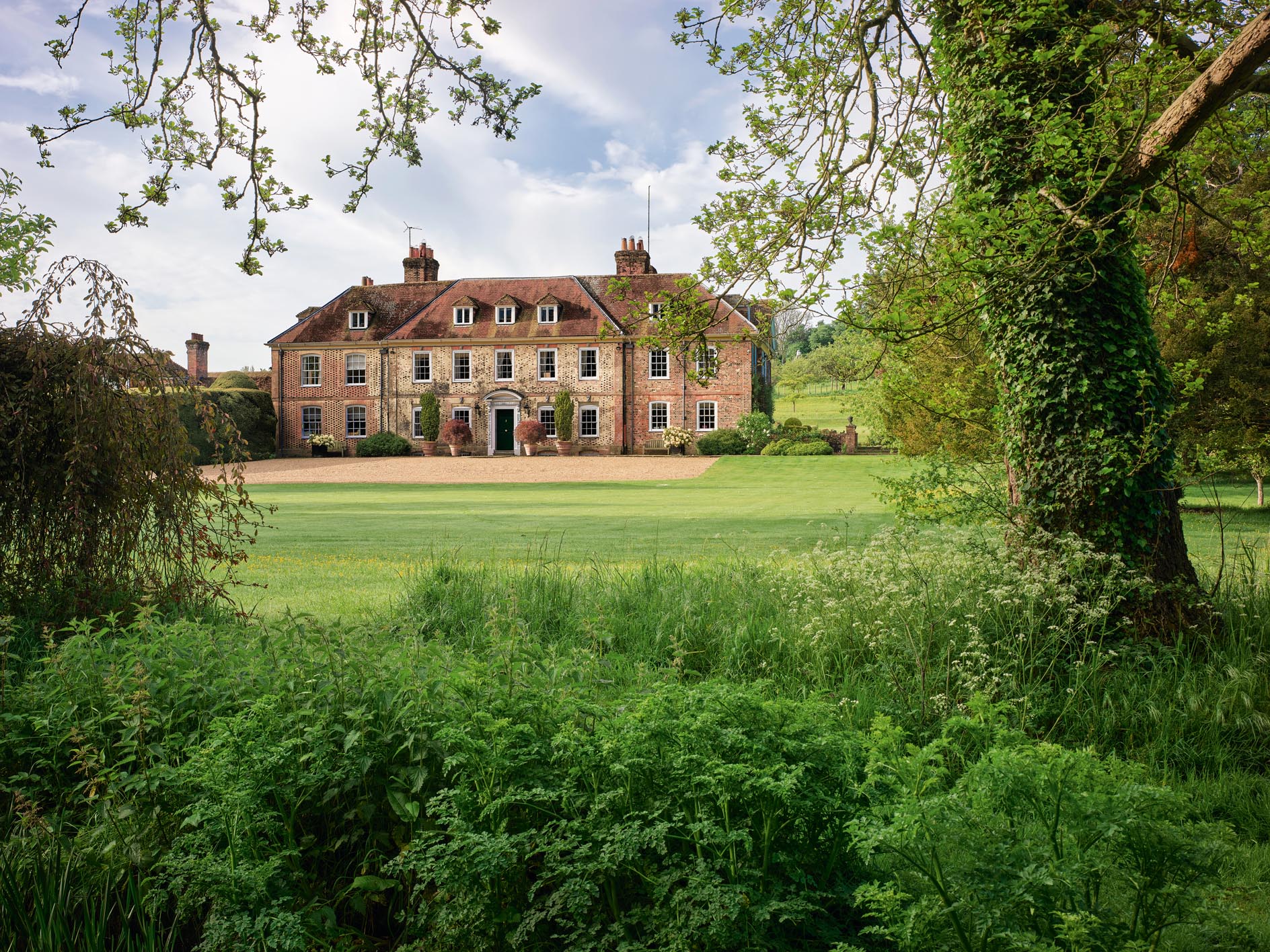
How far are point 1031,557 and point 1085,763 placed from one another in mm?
2985

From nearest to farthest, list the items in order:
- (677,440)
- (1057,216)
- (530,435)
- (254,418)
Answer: (1057,216) → (677,440) → (530,435) → (254,418)

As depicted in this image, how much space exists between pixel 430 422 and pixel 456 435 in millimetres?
1722

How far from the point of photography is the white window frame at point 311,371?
38.5 m

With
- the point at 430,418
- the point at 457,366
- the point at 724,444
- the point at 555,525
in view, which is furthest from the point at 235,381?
the point at 555,525

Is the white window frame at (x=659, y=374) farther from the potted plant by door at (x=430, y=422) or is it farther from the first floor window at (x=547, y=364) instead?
the potted plant by door at (x=430, y=422)

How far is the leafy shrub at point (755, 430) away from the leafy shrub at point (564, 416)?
7288 mm

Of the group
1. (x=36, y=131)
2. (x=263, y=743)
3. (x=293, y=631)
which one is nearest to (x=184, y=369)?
(x=36, y=131)

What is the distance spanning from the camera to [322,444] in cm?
3762

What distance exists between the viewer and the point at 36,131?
5.01m

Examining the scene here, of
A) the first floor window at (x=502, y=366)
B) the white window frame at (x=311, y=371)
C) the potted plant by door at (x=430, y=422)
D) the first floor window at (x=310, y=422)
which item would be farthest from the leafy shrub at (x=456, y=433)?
the white window frame at (x=311, y=371)

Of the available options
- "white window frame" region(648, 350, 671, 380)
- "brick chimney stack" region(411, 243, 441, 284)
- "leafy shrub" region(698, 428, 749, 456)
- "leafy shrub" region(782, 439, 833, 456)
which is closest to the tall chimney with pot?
"brick chimney stack" region(411, 243, 441, 284)

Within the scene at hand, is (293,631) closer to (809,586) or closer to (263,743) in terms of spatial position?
(263,743)

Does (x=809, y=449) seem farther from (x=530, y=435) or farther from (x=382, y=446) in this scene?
(x=382, y=446)

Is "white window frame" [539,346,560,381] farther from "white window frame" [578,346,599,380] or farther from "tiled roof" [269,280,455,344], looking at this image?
"tiled roof" [269,280,455,344]
